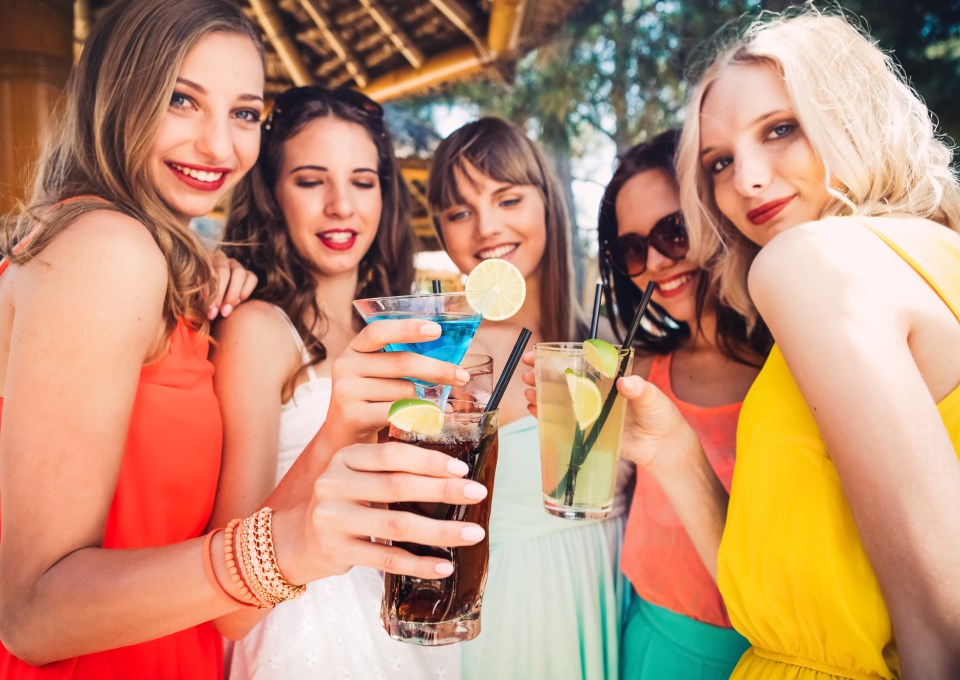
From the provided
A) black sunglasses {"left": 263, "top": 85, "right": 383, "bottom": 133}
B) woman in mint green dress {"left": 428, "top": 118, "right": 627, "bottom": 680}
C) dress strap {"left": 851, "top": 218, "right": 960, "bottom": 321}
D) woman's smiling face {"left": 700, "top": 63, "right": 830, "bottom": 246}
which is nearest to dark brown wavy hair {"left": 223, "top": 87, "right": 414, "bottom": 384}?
black sunglasses {"left": 263, "top": 85, "right": 383, "bottom": 133}

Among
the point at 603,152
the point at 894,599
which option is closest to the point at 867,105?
the point at 894,599

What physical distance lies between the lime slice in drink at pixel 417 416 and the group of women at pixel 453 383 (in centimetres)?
9

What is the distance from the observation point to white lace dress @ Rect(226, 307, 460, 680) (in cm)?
204

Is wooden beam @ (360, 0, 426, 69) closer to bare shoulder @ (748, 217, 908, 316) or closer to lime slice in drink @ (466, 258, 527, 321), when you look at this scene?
lime slice in drink @ (466, 258, 527, 321)

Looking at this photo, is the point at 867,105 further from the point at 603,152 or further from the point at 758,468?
the point at 603,152

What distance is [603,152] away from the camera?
1414 cm

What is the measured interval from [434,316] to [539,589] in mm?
1462

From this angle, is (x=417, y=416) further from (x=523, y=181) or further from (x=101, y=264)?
(x=523, y=181)

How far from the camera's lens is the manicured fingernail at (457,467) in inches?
47.9

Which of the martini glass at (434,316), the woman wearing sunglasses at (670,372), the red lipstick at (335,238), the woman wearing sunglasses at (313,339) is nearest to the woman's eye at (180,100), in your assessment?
the woman wearing sunglasses at (313,339)

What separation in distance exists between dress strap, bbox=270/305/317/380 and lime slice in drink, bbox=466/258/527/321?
826mm

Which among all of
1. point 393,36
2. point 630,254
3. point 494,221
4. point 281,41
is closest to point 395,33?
point 393,36

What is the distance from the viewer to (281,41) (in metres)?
4.18

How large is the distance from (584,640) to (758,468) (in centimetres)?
119
